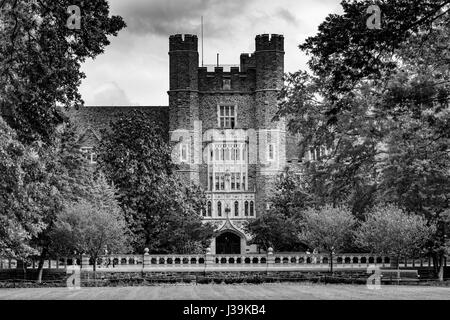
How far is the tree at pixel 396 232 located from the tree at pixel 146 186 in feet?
58.1

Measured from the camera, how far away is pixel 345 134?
96.5 ft

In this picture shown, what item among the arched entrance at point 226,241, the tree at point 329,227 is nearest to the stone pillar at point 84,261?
the tree at point 329,227

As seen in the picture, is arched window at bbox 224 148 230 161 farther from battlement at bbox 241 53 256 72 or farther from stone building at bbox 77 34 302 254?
battlement at bbox 241 53 256 72

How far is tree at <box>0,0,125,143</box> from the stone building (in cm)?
4637

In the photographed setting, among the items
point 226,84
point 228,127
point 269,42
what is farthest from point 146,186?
point 269,42

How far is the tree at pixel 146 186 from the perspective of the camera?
2124 inches

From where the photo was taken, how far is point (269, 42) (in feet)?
229

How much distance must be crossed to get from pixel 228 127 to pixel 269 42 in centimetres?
760

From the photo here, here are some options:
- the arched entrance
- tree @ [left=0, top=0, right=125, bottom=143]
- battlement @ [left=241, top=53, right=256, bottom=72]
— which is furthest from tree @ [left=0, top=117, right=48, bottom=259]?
battlement @ [left=241, top=53, right=256, bottom=72]

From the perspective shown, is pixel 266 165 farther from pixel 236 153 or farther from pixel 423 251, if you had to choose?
pixel 423 251

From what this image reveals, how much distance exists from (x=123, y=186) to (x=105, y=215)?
10814 mm

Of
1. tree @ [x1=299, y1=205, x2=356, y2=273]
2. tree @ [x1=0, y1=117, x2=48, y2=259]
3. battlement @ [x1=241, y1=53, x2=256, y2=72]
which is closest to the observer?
tree @ [x1=0, y1=117, x2=48, y2=259]

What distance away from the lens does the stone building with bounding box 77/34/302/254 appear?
228ft

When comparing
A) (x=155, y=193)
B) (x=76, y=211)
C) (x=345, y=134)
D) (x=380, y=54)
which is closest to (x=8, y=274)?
(x=76, y=211)
